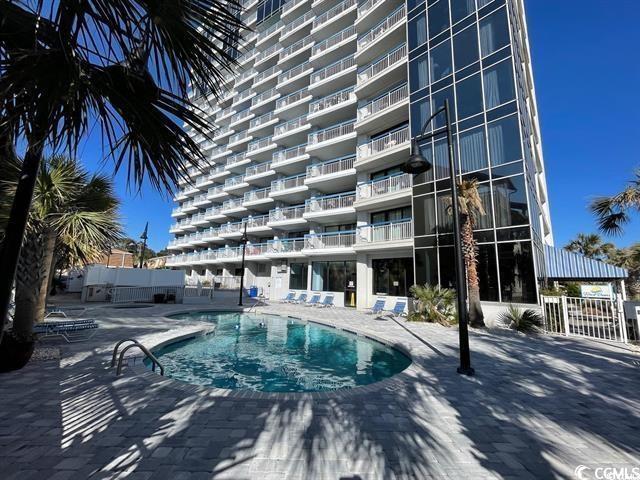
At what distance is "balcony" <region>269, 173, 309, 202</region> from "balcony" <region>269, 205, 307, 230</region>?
1.33 m

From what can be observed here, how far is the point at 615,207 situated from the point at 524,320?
4.86 meters

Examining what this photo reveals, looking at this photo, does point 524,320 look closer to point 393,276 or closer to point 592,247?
point 393,276

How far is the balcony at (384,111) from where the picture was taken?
56.4 ft

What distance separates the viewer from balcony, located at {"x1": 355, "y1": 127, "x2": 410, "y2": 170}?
54.8 ft

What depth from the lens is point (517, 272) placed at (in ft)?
38.4

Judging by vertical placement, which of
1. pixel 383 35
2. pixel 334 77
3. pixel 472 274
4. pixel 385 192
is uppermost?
pixel 383 35

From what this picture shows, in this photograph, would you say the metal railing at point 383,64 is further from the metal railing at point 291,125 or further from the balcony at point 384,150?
the metal railing at point 291,125

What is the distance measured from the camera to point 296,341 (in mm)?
10594

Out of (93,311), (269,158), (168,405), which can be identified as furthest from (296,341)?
(269,158)

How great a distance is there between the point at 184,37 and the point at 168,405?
15.4ft

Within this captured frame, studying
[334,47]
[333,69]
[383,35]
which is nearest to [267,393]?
[383,35]

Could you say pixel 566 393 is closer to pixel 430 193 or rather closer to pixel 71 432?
pixel 71 432

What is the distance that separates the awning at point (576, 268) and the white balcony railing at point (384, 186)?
8.12 m

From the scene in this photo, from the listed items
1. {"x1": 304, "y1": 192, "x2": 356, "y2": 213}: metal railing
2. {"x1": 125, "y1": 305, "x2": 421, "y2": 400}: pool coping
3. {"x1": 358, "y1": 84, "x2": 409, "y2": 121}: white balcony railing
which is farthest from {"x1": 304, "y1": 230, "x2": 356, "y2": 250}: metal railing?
{"x1": 125, "y1": 305, "x2": 421, "y2": 400}: pool coping
